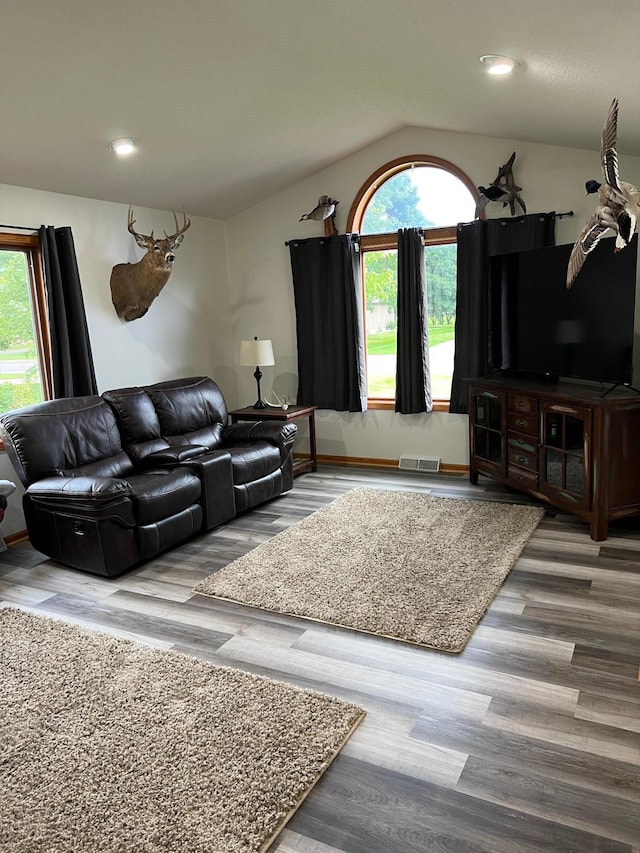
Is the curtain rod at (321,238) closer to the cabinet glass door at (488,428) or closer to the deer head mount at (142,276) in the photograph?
the deer head mount at (142,276)

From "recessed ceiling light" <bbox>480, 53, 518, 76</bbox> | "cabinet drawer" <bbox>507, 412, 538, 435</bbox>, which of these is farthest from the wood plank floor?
"recessed ceiling light" <bbox>480, 53, 518, 76</bbox>

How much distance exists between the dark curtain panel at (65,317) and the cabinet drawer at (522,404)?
120 inches

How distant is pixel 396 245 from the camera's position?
576cm

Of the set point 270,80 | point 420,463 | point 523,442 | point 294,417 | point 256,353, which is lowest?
point 420,463

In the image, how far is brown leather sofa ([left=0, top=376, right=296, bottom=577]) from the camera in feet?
12.4

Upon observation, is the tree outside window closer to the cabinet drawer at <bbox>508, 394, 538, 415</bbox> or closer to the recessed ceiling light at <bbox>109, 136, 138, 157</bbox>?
the recessed ceiling light at <bbox>109, 136, 138, 157</bbox>

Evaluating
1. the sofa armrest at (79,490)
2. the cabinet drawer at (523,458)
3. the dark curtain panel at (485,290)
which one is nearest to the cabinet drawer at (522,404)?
the cabinet drawer at (523,458)

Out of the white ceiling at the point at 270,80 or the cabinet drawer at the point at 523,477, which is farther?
the cabinet drawer at the point at 523,477

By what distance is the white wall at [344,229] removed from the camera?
16.3 feet

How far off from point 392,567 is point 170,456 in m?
1.78

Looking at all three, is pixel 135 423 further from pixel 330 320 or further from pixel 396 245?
pixel 396 245

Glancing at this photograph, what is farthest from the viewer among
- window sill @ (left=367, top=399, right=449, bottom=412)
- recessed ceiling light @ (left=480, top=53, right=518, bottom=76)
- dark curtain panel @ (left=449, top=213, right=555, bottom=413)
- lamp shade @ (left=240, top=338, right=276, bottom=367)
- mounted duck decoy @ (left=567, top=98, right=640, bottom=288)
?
window sill @ (left=367, top=399, right=449, bottom=412)

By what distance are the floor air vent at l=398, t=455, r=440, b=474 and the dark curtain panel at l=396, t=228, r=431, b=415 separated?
44cm

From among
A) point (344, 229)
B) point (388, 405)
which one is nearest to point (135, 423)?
point (388, 405)
